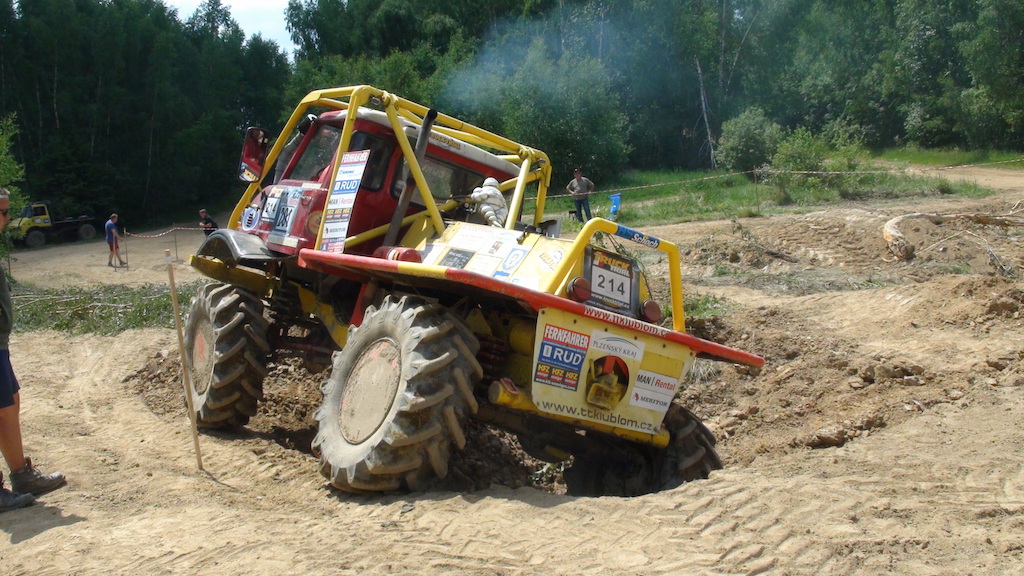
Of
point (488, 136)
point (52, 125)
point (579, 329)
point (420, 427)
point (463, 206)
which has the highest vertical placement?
point (52, 125)

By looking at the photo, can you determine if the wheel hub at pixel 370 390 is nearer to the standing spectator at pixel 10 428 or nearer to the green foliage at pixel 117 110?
the standing spectator at pixel 10 428

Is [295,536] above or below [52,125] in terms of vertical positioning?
below

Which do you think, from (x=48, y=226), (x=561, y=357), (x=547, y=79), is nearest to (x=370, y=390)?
(x=561, y=357)

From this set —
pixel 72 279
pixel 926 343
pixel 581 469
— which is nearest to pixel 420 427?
pixel 581 469

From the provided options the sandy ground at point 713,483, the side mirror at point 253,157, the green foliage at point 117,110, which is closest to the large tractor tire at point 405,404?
the sandy ground at point 713,483

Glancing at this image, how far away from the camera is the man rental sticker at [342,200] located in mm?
6455

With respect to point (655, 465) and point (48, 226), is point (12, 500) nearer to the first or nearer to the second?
point (655, 465)

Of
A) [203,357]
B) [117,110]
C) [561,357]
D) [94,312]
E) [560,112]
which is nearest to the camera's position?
[561,357]

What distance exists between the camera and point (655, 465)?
5930mm

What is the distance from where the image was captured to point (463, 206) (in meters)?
7.12

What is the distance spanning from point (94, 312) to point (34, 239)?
72.8ft

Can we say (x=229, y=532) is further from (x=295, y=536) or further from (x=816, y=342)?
(x=816, y=342)

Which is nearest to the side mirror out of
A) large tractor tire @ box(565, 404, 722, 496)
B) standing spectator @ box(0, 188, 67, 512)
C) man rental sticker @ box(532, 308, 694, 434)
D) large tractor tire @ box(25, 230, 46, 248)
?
standing spectator @ box(0, 188, 67, 512)

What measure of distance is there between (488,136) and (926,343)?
4.54 metres
